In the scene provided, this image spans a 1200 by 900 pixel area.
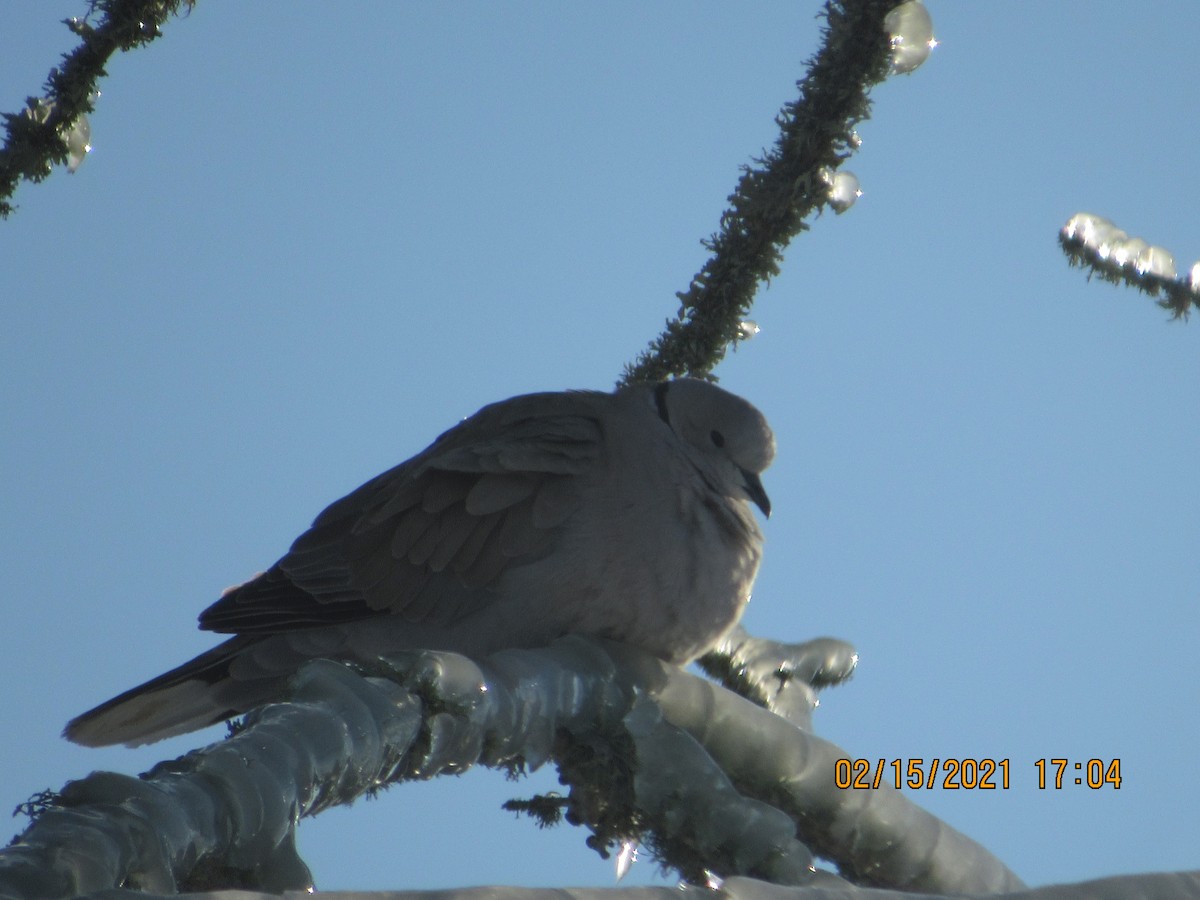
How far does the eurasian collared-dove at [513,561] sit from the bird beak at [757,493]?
84 millimetres

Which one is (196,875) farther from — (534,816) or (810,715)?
(810,715)

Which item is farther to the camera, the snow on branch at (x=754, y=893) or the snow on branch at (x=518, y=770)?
the snow on branch at (x=518, y=770)

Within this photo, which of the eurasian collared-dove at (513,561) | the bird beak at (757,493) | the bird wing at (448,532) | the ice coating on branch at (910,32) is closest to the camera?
the ice coating on branch at (910,32)

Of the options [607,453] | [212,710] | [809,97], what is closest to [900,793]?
[607,453]

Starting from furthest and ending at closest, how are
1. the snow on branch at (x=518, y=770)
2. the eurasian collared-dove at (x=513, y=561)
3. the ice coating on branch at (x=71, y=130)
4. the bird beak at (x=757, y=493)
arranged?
the bird beak at (x=757, y=493) → the eurasian collared-dove at (x=513, y=561) → the ice coating on branch at (x=71, y=130) → the snow on branch at (x=518, y=770)

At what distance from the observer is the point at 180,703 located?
9.40 feet

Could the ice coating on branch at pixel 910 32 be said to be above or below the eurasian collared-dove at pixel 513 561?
above

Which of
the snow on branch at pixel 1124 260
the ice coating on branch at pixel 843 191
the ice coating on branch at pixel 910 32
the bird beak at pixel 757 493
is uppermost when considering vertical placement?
the ice coating on branch at pixel 910 32

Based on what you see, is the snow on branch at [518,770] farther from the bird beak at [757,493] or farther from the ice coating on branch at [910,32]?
the ice coating on branch at [910,32]

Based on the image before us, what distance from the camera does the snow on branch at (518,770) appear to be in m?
1.08

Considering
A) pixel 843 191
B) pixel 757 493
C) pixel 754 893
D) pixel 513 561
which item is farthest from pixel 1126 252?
pixel 754 893

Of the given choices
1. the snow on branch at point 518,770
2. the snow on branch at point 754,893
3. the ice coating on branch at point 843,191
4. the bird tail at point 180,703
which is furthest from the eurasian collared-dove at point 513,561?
the snow on branch at point 754,893

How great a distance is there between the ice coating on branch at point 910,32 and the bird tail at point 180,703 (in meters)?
1.95

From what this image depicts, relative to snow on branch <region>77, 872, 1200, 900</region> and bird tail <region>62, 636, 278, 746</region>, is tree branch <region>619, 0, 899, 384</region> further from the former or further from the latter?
snow on branch <region>77, 872, 1200, 900</region>
